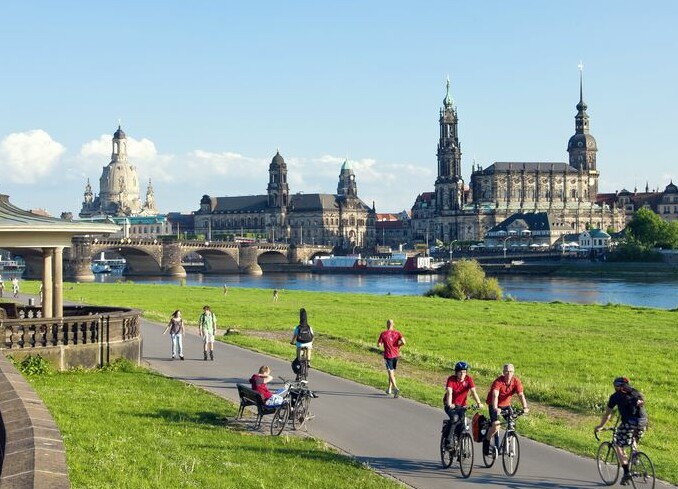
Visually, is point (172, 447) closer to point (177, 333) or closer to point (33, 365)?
point (33, 365)

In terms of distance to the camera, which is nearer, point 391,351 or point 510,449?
point 510,449

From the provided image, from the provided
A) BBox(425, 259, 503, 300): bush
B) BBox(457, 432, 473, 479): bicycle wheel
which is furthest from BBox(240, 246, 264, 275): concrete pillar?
BBox(457, 432, 473, 479): bicycle wheel

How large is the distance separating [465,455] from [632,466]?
2.14 meters

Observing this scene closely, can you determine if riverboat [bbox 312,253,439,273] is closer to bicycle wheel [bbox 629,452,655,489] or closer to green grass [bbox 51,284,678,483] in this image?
green grass [bbox 51,284,678,483]

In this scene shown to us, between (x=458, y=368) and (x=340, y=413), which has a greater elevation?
(x=458, y=368)

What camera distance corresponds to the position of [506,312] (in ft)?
174

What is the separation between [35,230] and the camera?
21672 millimetres

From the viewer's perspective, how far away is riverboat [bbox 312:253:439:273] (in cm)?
17325

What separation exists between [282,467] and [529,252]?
18484 cm

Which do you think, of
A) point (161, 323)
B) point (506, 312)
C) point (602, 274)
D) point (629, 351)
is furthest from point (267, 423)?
point (602, 274)

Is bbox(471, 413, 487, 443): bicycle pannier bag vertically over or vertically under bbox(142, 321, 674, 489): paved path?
over

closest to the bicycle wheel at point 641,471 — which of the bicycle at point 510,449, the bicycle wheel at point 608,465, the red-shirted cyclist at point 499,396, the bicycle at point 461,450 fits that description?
the bicycle wheel at point 608,465

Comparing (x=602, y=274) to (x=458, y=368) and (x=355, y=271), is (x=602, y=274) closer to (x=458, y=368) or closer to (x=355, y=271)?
(x=355, y=271)

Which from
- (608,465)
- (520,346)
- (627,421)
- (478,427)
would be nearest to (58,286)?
(478,427)
